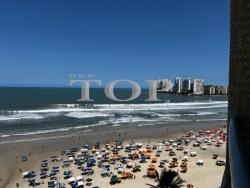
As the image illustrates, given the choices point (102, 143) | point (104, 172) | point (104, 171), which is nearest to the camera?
point (104, 172)

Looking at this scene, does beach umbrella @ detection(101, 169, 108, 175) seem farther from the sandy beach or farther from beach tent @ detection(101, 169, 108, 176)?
the sandy beach

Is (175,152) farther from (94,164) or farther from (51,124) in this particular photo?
(51,124)

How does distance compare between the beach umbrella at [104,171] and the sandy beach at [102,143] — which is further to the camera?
the beach umbrella at [104,171]

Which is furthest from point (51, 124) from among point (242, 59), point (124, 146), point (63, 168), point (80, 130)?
point (242, 59)

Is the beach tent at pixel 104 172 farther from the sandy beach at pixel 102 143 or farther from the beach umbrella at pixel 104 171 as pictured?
the sandy beach at pixel 102 143

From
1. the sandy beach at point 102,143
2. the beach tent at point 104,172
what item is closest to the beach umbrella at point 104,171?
the beach tent at point 104,172

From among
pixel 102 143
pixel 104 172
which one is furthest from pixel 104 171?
pixel 102 143

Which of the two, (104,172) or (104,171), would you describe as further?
(104,171)

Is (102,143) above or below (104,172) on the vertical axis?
above

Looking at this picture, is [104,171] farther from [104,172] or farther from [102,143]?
[102,143]

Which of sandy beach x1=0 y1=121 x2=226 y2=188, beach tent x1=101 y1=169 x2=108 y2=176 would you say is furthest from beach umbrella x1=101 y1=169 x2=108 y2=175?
sandy beach x1=0 y1=121 x2=226 y2=188
